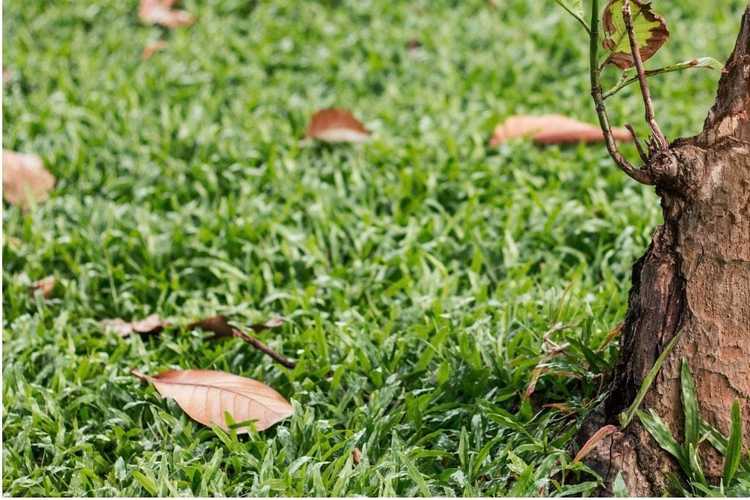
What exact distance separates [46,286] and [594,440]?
1.67 metres

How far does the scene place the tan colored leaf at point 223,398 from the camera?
2.23 m

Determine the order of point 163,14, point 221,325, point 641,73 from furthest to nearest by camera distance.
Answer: point 163,14, point 221,325, point 641,73

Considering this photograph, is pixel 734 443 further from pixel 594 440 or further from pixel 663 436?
pixel 594 440

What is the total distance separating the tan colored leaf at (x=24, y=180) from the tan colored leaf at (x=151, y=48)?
97 centimetres

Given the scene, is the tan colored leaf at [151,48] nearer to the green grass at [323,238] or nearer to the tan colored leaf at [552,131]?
the green grass at [323,238]

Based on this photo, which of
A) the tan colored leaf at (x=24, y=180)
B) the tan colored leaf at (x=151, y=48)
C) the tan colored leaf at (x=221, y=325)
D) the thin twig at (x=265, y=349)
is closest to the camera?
the thin twig at (x=265, y=349)

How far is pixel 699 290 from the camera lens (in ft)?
5.94

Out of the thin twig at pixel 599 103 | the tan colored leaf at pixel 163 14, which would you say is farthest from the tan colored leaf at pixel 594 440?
the tan colored leaf at pixel 163 14

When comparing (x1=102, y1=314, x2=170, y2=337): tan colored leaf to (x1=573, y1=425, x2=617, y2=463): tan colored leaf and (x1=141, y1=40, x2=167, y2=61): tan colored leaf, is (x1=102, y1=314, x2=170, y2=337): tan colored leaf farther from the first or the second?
(x1=141, y1=40, x2=167, y2=61): tan colored leaf

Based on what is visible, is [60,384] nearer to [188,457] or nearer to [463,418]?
[188,457]

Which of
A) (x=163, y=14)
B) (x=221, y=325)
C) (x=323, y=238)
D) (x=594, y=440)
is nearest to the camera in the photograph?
(x=594, y=440)

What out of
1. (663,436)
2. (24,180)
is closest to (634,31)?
(663,436)

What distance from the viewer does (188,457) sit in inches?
84.7

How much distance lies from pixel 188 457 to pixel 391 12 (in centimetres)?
282
